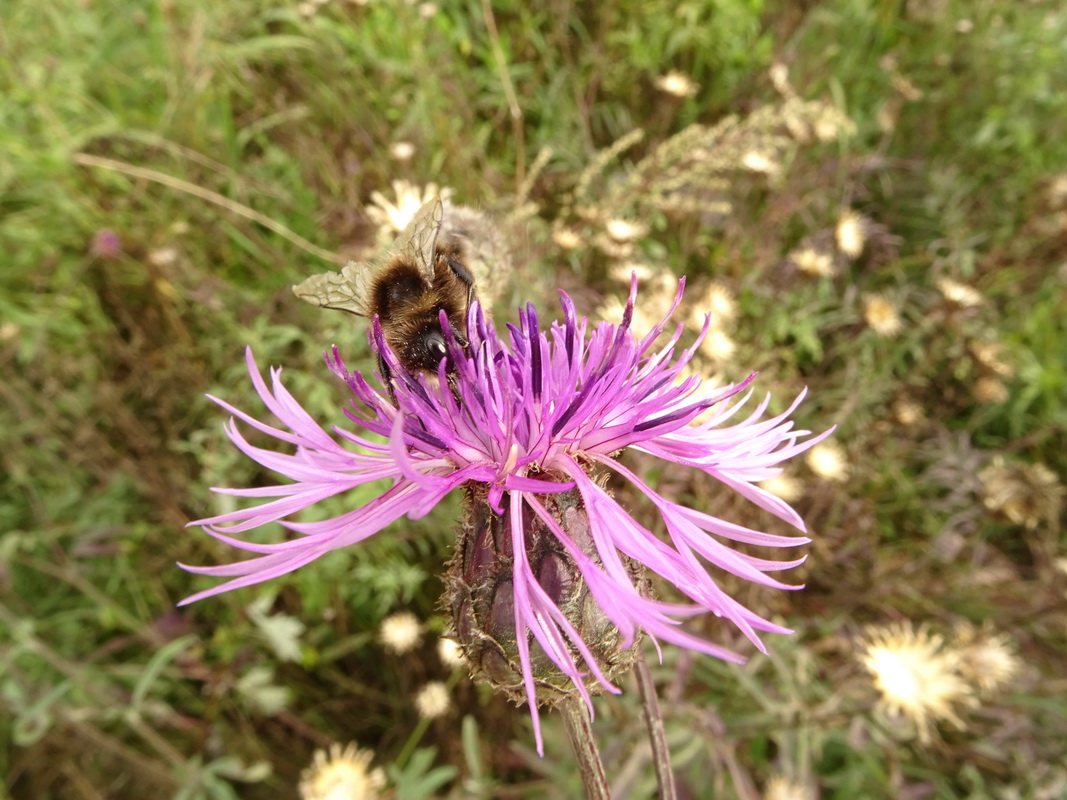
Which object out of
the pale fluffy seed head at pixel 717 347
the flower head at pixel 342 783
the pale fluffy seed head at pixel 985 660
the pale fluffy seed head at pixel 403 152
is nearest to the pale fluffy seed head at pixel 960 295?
the pale fluffy seed head at pixel 717 347

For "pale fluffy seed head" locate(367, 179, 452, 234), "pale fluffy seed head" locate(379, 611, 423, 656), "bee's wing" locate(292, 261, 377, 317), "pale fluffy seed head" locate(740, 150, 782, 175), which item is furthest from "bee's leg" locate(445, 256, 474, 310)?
Result: "pale fluffy seed head" locate(740, 150, 782, 175)

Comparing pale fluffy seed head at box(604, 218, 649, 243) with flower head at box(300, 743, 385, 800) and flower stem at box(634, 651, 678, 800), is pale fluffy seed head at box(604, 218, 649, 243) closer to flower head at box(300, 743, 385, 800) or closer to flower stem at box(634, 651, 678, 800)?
flower stem at box(634, 651, 678, 800)

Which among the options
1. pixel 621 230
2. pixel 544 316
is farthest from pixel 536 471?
pixel 621 230


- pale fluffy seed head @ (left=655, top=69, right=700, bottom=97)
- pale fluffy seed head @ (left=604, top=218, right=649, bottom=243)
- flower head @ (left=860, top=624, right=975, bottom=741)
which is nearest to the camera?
flower head @ (left=860, top=624, right=975, bottom=741)

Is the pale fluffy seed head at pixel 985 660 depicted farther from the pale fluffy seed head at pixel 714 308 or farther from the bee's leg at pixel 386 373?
the bee's leg at pixel 386 373

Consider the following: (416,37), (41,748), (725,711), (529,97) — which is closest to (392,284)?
(725,711)
